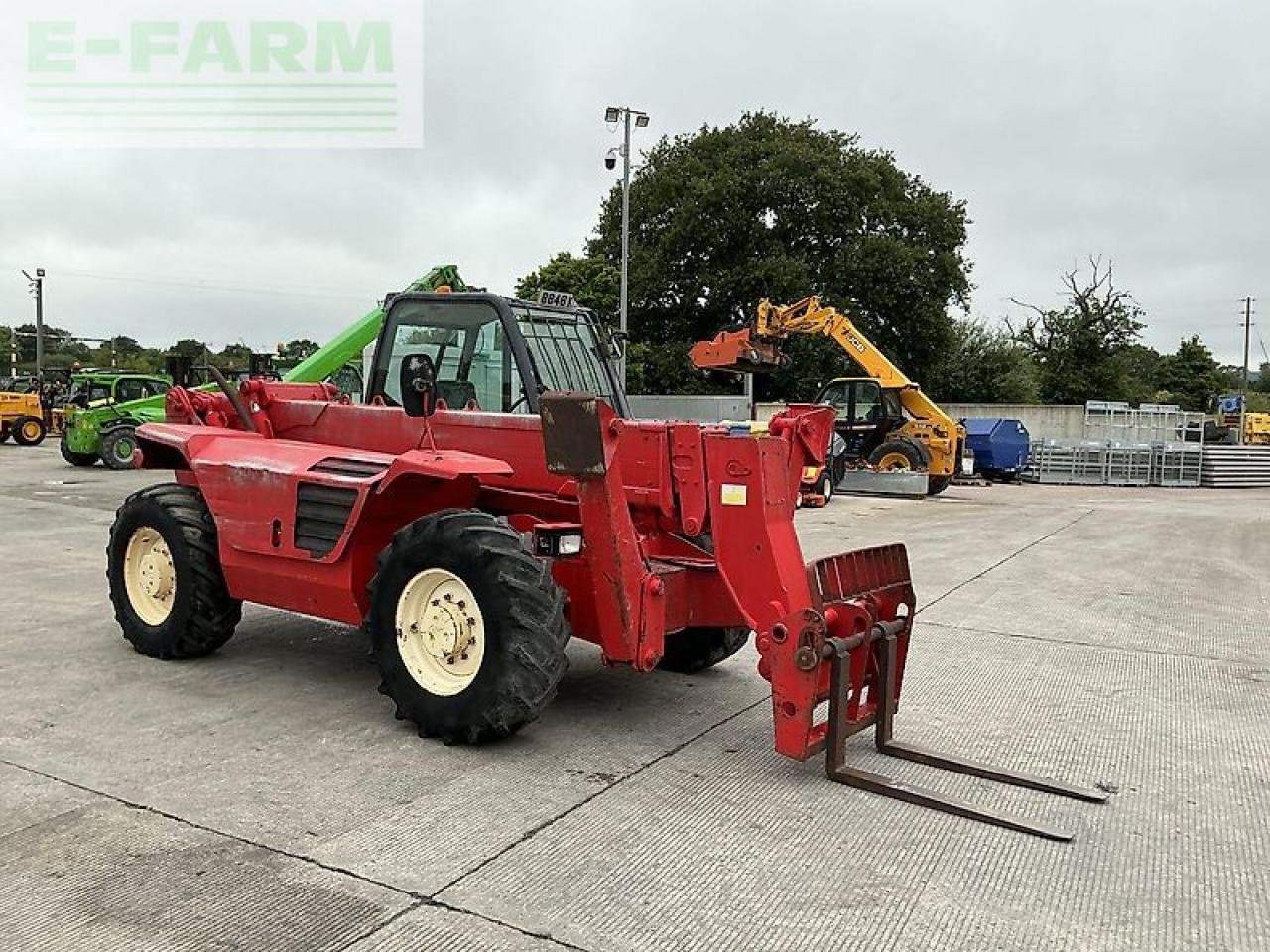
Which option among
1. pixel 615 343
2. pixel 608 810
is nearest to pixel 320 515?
pixel 608 810

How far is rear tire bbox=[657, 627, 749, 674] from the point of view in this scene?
5871 mm

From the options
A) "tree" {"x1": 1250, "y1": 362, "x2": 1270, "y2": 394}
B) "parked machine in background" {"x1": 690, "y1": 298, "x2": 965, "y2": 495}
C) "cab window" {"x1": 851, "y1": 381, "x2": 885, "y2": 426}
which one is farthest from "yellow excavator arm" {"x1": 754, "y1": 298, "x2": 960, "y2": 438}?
"tree" {"x1": 1250, "y1": 362, "x2": 1270, "y2": 394}

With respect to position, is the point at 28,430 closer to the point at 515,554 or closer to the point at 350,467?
the point at 350,467

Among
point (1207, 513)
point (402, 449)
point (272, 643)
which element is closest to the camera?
point (402, 449)

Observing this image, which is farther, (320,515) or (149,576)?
(149,576)

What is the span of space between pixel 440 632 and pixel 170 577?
2.24 meters

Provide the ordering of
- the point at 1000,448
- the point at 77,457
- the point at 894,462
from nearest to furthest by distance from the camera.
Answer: the point at 894,462 → the point at 77,457 → the point at 1000,448

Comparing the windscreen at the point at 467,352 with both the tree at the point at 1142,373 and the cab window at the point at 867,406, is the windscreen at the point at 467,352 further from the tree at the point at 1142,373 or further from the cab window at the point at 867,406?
the tree at the point at 1142,373

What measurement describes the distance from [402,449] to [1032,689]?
3769mm

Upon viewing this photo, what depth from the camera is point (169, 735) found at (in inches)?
188

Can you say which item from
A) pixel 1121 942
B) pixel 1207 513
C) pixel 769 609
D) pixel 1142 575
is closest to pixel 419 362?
pixel 769 609

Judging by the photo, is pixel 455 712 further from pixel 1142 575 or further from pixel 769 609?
pixel 1142 575

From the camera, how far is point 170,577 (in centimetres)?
605

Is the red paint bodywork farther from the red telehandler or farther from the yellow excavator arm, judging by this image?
the yellow excavator arm
